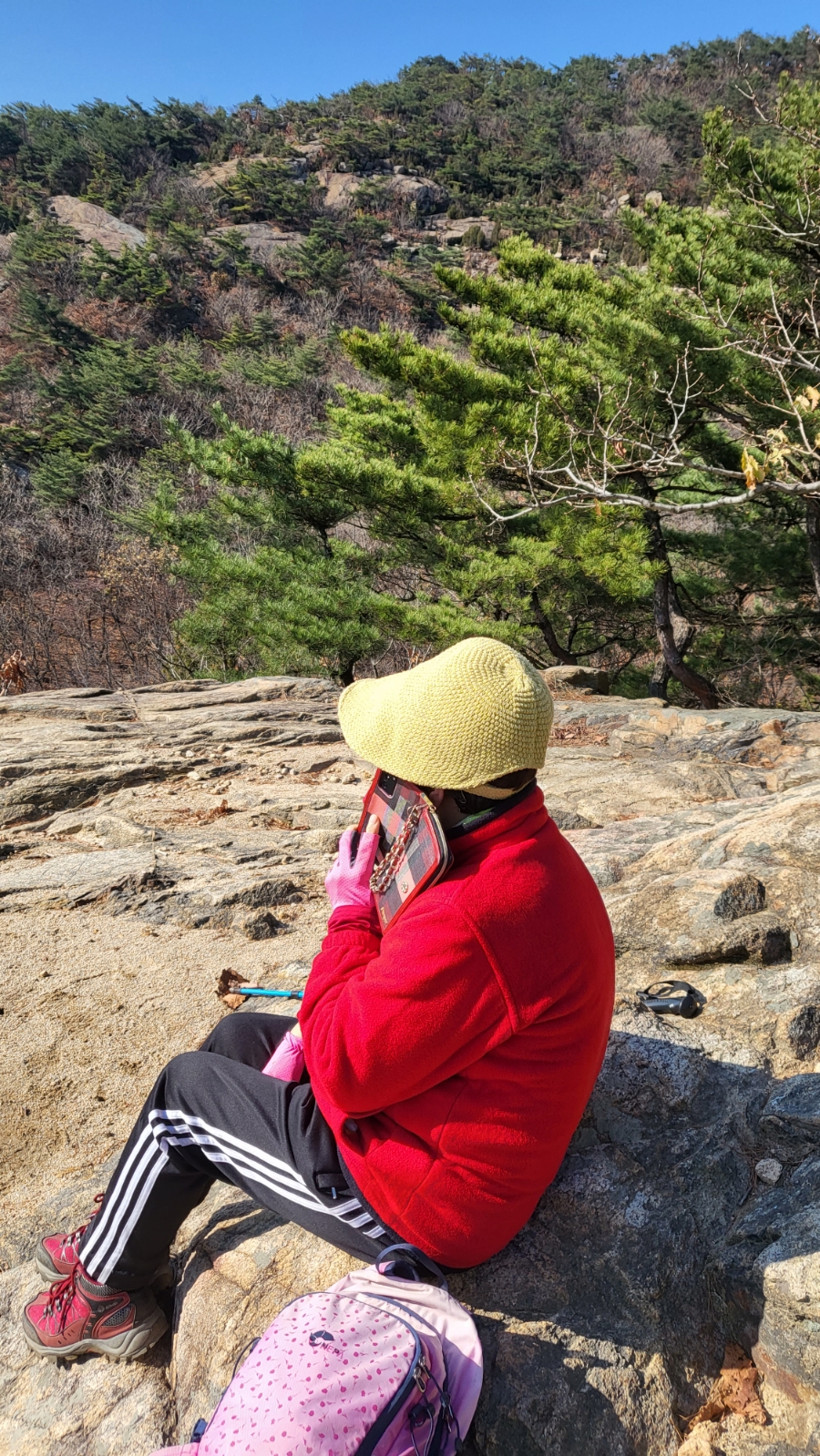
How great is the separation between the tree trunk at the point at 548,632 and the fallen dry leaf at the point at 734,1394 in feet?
29.0

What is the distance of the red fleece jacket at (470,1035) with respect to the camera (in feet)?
3.96

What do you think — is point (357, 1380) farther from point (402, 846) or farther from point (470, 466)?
point (470, 466)

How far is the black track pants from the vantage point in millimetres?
1411

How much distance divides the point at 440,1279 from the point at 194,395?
24230 millimetres

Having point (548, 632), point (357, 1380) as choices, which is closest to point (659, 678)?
point (548, 632)

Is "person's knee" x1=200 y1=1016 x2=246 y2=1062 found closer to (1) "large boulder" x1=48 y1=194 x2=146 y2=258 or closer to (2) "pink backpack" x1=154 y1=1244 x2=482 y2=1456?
(2) "pink backpack" x1=154 y1=1244 x2=482 y2=1456

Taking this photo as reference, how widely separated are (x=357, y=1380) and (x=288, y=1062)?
0.57m

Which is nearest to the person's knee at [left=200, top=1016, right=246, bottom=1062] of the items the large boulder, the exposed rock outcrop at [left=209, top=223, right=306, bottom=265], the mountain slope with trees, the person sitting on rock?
the person sitting on rock

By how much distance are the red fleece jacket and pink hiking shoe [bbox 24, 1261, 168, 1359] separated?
0.53 meters

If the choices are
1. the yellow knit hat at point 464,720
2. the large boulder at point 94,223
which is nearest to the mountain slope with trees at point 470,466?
the yellow knit hat at point 464,720

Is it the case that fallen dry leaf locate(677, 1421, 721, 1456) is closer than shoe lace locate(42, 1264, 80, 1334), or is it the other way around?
fallen dry leaf locate(677, 1421, 721, 1456)

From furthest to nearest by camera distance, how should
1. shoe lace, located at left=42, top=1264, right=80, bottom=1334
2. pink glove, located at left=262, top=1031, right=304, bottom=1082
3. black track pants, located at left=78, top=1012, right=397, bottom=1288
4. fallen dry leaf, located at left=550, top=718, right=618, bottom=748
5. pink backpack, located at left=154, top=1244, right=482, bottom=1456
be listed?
fallen dry leaf, located at left=550, top=718, right=618, bottom=748 < pink glove, located at left=262, top=1031, right=304, bottom=1082 < shoe lace, located at left=42, top=1264, right=80, bottom=1334 < black track pants, located at left=78, top=1012, right=397, bottom=1288 < pink backpack, located at left=154, top=1244, right=482, bottom=1456

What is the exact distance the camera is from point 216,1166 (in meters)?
1.53

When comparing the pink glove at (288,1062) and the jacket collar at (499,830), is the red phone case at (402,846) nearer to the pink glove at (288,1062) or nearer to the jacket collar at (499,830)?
the jacket collar at (499,830)
